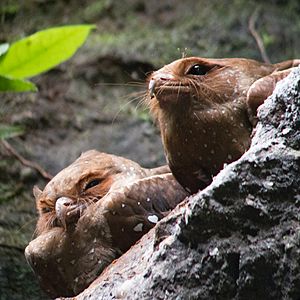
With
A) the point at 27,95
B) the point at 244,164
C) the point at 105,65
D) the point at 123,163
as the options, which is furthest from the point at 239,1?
the point at 244,164

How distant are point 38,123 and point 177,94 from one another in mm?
2168

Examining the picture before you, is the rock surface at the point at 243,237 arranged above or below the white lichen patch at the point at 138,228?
above

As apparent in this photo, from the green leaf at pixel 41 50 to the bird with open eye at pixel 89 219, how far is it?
97cm

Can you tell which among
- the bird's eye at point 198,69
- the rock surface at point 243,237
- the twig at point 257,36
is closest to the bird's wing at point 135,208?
the bird's eye at point 198,69

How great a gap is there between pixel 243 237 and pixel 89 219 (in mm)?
767

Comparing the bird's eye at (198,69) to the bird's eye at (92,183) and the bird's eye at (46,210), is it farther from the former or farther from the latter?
the bird's eye at (46,210)

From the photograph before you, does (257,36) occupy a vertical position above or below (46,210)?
below

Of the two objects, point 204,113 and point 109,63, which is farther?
point 109,63

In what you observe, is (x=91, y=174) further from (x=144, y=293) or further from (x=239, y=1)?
(x=239, y=1)

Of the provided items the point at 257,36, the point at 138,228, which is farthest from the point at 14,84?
the point at 257,36

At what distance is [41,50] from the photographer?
356cm

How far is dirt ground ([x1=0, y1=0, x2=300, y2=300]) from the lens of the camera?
4141 millimetres

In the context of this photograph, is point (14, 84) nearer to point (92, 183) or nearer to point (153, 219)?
point (92, 183)

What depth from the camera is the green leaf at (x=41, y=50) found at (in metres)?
3.51
